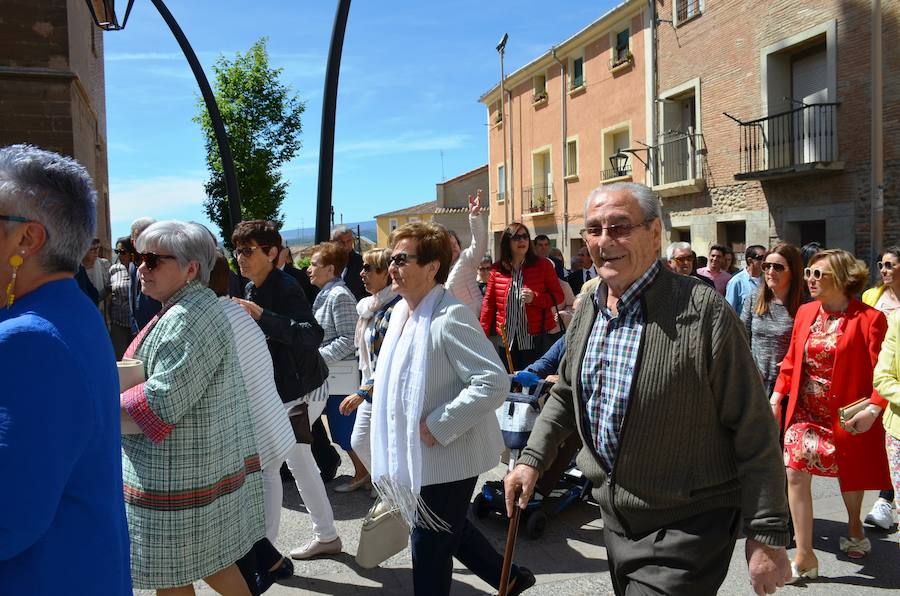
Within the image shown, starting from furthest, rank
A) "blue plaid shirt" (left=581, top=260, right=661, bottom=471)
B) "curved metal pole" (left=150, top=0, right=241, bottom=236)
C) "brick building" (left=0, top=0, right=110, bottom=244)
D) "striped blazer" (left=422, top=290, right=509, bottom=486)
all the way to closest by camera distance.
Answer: "brick building" (left=0, top=0, right=110, bottom=244)
"curved metal pole" (left=150, top=0, right=241, bottom=236)
"striped blazer" (left=422, top=290, right=509, bottom=486)
"blue plaid shirt" (left=581, top=260, right=661, bottom=471)

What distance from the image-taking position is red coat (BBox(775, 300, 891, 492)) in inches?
166

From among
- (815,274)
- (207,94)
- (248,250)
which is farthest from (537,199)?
(248,250)

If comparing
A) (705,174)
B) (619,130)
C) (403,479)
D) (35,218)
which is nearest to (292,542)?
(403,479)

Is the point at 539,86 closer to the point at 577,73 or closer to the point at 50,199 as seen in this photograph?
the point at 577,73

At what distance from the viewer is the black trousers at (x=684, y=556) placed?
2289 millimetres

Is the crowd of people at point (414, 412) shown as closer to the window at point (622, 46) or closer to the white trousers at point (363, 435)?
the white trousers at point (363, 435)

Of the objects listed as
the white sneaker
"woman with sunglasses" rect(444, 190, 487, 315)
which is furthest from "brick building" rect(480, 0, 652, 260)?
the white sneaker

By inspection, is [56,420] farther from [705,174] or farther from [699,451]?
[705,174]

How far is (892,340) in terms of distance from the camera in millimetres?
3871

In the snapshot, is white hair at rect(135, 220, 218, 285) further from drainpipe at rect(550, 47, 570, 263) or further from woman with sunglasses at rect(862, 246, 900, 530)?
drainpipe at rect(550, 47, 570, 263)

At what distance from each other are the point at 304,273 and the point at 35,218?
22.7 ft

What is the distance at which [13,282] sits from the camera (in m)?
1.70

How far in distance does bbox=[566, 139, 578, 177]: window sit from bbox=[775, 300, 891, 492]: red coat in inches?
907

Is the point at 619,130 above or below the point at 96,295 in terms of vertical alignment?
above
